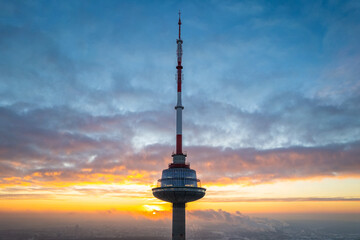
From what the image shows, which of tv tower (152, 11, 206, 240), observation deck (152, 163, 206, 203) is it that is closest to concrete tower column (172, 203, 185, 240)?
tv tower (152, 11, 206, 240)

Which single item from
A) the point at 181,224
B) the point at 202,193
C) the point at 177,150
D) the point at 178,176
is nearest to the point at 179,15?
the point at 177,150

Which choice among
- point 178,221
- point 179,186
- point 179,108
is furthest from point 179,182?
point 179,108

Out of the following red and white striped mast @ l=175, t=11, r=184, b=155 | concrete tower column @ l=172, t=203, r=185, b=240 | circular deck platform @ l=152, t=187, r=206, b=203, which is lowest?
concrete tower column @ l=172, t=203, r=185, b=240

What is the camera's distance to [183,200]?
125125 mm

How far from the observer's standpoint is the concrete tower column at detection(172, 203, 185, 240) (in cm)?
12181

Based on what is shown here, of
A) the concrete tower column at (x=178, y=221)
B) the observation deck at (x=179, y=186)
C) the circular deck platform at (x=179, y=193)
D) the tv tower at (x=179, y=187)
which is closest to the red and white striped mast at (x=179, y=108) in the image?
the tv tower at (x=179, y=187)

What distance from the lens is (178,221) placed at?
12444 cm

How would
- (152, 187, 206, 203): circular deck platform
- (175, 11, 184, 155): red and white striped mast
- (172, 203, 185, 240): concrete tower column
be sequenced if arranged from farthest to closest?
(175, 11, 184, 155): red and white striped mast, (172, 203, 185, 240): concrete tower column, (152, 187, 206, 203): circular deck platform

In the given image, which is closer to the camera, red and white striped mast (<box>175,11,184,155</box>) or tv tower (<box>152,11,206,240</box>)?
tv tower (<box>152,11,206,240</box>)

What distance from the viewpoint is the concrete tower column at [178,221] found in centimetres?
12181

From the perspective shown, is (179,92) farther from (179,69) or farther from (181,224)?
(181,224)

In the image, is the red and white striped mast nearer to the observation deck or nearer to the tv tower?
the tv tower

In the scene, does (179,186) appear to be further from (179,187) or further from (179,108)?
(179,108)

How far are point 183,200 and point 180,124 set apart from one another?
111 feet
